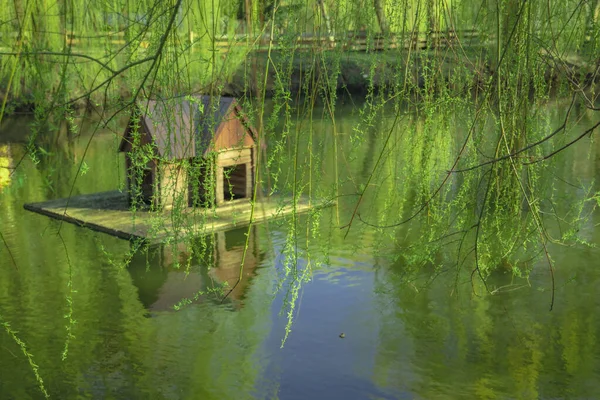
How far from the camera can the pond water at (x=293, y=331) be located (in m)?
4.12

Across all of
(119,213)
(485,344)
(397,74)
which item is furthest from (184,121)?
(119,213)

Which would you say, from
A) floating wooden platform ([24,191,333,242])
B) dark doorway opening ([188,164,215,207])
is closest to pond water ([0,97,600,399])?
floating wooden platform ([24,191,333,242])

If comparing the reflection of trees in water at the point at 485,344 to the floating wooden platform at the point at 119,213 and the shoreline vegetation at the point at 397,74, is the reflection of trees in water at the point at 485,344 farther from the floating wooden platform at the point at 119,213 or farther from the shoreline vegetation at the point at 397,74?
the floating wooden platform at the point at 119,213

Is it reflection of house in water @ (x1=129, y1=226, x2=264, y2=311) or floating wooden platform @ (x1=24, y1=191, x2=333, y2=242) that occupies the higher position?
floating wooden platform @ (x1=24, y1=191, x2=333, y2=242)

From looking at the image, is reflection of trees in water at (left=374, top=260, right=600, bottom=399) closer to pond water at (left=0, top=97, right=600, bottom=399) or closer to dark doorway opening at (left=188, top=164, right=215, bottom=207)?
pond water at (left=0, top=97, right=600, bottom=399)

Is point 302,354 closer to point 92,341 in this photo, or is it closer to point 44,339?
point 92,341

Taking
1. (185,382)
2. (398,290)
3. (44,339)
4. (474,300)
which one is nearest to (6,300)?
(44,339)

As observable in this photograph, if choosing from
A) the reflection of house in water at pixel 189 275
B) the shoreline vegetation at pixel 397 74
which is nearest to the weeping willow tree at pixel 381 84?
the shoreline vegetation at pixel 397 74

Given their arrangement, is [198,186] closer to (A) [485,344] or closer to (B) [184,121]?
(B) [184,121]

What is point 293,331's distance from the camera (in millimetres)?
4773

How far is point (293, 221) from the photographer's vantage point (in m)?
1.74

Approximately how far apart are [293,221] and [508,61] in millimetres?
904

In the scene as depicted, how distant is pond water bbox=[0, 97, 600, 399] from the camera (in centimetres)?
412

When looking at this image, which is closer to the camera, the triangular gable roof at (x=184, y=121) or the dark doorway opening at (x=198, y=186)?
the triangular gable roof at (x=184, y=121)
